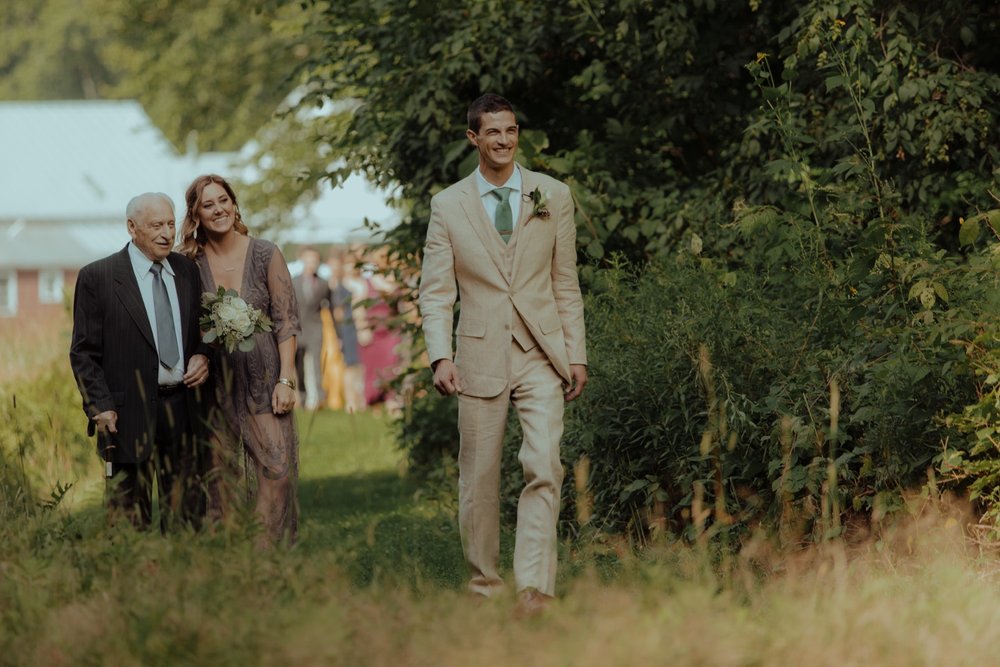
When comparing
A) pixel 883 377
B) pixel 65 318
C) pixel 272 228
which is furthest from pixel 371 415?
pixel 883 377

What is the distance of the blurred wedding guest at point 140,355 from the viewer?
8.16m

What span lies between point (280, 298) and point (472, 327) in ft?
4.62

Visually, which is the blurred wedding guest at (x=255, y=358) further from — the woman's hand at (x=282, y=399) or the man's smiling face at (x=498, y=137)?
the man's smiling face at (x=498, y=137)

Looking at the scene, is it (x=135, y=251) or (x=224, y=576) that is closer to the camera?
(x=224, y=576)

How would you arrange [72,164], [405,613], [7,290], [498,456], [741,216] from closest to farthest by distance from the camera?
[405,613]
[498,456]
[741,216]
[72,164]
[7,290]

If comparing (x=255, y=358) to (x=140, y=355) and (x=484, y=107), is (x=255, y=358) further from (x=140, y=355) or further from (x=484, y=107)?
(x=484, y=107)

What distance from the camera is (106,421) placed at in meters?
8.09

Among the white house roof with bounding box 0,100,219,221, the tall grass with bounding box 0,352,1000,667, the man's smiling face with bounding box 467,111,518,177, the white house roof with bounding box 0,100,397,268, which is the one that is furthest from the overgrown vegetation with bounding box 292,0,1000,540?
the white house roof with bounding box 0,100,219,221

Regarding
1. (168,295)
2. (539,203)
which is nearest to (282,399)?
(168,295)

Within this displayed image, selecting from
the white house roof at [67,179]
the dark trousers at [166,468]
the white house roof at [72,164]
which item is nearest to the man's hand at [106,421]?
the dark trousers at [166,468]

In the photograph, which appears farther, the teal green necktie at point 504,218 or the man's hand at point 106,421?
the man's hand at point 106,421

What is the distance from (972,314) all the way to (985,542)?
40.2 inches

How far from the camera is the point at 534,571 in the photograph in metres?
7.48

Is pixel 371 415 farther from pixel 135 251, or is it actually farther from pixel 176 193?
pixel 176 193
